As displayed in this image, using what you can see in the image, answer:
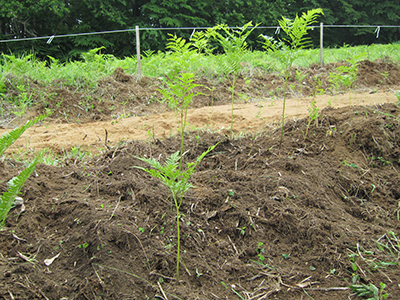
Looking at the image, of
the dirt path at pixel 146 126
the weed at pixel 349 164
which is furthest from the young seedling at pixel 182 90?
the weed at pixel 349 164

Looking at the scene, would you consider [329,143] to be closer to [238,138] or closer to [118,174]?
[238,138]

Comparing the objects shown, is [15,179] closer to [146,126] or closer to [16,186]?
[16,186]

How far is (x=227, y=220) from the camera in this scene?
2.34m

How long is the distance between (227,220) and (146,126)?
261 centimetres

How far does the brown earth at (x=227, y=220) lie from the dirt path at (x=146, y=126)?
0.32m

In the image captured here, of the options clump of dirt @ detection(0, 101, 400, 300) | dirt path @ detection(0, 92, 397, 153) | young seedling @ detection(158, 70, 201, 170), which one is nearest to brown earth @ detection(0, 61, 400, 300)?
clump of dirt @ detection(0, 101, 400, 300)

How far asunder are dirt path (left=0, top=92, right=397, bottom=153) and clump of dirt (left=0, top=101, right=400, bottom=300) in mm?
965

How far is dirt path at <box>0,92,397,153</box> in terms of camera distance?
156 inches

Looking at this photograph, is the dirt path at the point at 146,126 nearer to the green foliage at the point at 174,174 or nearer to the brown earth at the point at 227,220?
the brown earth at the point at 227,220

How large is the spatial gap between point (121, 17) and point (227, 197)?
15.8 meters

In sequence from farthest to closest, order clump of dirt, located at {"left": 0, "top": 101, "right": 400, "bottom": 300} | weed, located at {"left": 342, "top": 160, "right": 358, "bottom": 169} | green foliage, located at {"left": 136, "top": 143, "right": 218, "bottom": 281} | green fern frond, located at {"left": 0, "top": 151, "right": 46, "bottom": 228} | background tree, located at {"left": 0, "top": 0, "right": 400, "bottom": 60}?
1. background tree, located at {"left": 0, "top": 0, "right": 400, "bottom": 60}
2. weed, located at {"left": 342, "top": 160, "right": 358, "bottom": 169}
3. clump of dirt, located at {"left": 0, "top": 101, "right": 400, "bottom": 300}
4. green foliage, located at {"left": 136, "top": 143, "right": 218, "bottom": 281}
5. green fern frond, located at {"left": 0, "top": 151, "right": 46, "bottom": 228}

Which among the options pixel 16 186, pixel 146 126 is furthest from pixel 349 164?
pixel 16 186

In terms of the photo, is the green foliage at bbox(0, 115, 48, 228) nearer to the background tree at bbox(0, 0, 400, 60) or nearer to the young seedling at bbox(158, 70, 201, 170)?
the young seedling at bbox(158, 70, 201, 170)

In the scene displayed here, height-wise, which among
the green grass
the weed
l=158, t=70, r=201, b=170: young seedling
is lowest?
the weed
